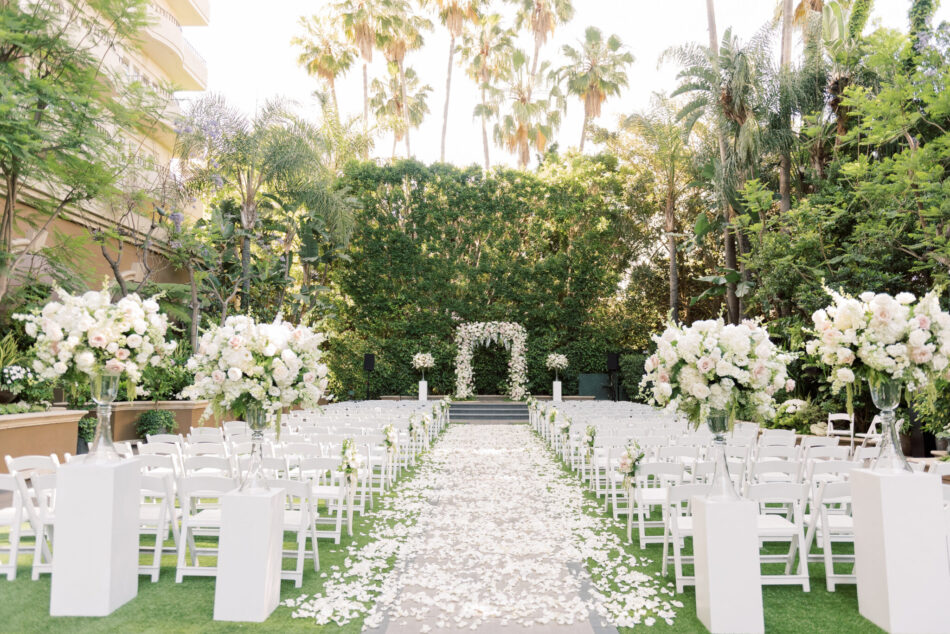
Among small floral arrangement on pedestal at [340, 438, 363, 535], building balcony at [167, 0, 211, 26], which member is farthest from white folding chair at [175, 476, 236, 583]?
building balcony at [167, 0, 211, 26]

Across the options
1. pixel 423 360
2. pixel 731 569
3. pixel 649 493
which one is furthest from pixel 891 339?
pixel 423 360

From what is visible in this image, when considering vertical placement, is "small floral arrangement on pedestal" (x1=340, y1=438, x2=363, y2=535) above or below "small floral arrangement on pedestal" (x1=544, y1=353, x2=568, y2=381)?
below

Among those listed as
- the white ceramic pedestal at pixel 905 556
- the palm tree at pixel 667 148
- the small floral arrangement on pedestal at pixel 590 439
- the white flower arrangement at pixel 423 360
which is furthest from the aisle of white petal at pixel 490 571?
the palm tree at pixel 667 148

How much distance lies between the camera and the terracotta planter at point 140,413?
39.0 feet

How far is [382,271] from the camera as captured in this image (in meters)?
24.7

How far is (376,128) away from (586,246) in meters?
10.3

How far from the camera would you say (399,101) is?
1153 inches

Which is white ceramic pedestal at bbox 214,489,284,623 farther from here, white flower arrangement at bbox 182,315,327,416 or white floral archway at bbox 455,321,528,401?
white floral archway at bbox 455,321,528,401

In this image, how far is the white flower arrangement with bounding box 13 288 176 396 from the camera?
432 centimetres

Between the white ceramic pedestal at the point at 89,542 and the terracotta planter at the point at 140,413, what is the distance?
25.2 ft

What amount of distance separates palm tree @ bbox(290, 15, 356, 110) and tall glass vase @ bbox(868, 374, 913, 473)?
2527 cm

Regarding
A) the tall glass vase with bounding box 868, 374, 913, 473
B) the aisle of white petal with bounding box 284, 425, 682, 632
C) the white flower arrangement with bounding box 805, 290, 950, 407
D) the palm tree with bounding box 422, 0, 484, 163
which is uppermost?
the palm tree with bounding box 422, 0, 484, 163

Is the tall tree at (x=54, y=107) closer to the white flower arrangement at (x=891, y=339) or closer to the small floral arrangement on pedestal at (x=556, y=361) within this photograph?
the white flower arrangement at (x=891, y=339)

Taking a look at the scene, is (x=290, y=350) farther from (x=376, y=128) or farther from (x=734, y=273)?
(x=376, y=128)
